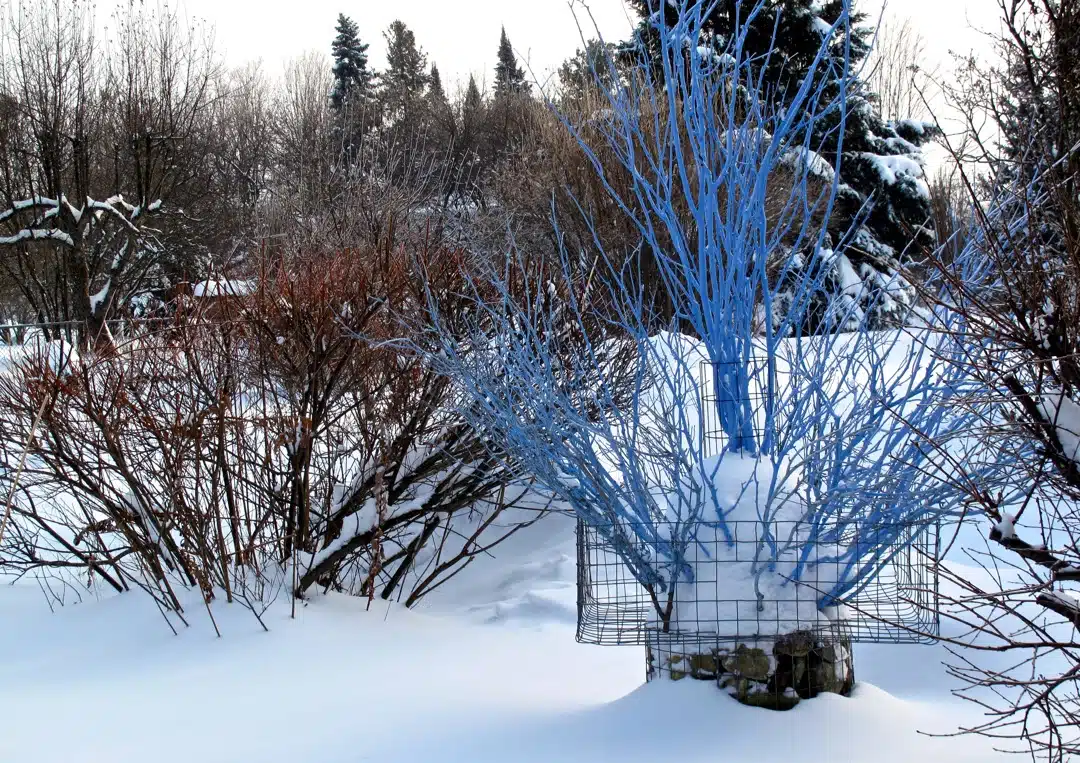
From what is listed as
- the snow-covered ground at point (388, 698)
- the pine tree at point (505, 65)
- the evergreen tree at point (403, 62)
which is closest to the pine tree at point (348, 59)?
the evergreen tree at point (403, 62)

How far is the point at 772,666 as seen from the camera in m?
3.54

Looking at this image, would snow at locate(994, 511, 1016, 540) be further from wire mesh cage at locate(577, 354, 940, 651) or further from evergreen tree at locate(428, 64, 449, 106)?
evergreen tree at locate(428, 64, 449, 106)

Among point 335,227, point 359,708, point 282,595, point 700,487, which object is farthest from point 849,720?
point 335,227

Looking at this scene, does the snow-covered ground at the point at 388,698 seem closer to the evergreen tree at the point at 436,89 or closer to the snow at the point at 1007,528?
the snow at the point at 1007,528

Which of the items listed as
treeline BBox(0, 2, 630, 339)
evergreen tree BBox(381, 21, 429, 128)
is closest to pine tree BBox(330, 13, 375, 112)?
evergreen tree BBox(381, 21, 429, 128)

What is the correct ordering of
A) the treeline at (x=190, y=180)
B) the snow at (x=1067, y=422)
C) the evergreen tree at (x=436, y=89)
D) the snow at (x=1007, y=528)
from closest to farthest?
the snow at (x=1007, y=528)
the snow at (x=1067, y=422)
the treeline at (x=190, y=180)
the evergreen tree at (x=436, y=89)

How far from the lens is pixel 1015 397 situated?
8.87 ft

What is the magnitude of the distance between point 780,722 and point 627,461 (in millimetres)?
1099

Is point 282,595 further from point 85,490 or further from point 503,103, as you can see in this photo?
point 503,103

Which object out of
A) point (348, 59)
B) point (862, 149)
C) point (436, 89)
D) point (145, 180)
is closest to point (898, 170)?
point (862, 149)

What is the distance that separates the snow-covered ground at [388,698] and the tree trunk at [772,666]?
0.23 ft

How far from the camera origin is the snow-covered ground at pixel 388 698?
11.1 feet

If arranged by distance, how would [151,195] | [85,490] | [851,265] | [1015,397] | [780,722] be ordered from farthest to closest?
[151,195]
[851,265]
[85,490]
[780,722]
[1015,397]

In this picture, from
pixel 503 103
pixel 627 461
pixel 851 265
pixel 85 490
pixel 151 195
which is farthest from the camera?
pixel 503 103
